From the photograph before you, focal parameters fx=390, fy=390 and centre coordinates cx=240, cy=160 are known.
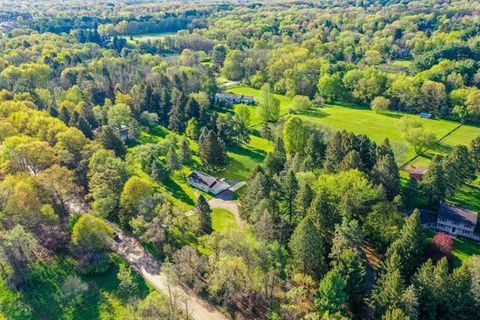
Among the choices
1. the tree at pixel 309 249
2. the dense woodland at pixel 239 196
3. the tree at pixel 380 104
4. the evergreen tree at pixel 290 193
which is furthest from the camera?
the tree at pixel 380 104

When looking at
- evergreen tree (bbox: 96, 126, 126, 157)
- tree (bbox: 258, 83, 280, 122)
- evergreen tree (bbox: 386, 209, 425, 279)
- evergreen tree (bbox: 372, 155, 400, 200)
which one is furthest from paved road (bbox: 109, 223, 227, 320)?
tree (bbox: 258, 83, 280, 122)

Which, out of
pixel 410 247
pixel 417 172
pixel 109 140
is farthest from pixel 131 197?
pixel 417 172

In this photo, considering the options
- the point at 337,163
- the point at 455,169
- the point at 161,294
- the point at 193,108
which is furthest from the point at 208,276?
the point at 193,108

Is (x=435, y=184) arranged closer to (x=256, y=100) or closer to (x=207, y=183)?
(x=207, y=183)

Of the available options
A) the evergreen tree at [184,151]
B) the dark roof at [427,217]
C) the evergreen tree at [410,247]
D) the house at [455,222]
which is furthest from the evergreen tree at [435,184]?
the evergreen tree at [184,151]

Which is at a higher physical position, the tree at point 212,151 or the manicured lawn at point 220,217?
the tree at point 212,151

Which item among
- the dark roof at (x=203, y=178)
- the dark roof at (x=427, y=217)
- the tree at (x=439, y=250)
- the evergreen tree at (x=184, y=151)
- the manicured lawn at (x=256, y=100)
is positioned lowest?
the manicured lawn at (x=256, y=100)

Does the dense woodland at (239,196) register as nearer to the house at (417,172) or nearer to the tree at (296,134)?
the tree at (296,134)

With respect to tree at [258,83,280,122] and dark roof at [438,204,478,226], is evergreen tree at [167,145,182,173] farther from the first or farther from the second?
dark roof at [438,204,478,226]
